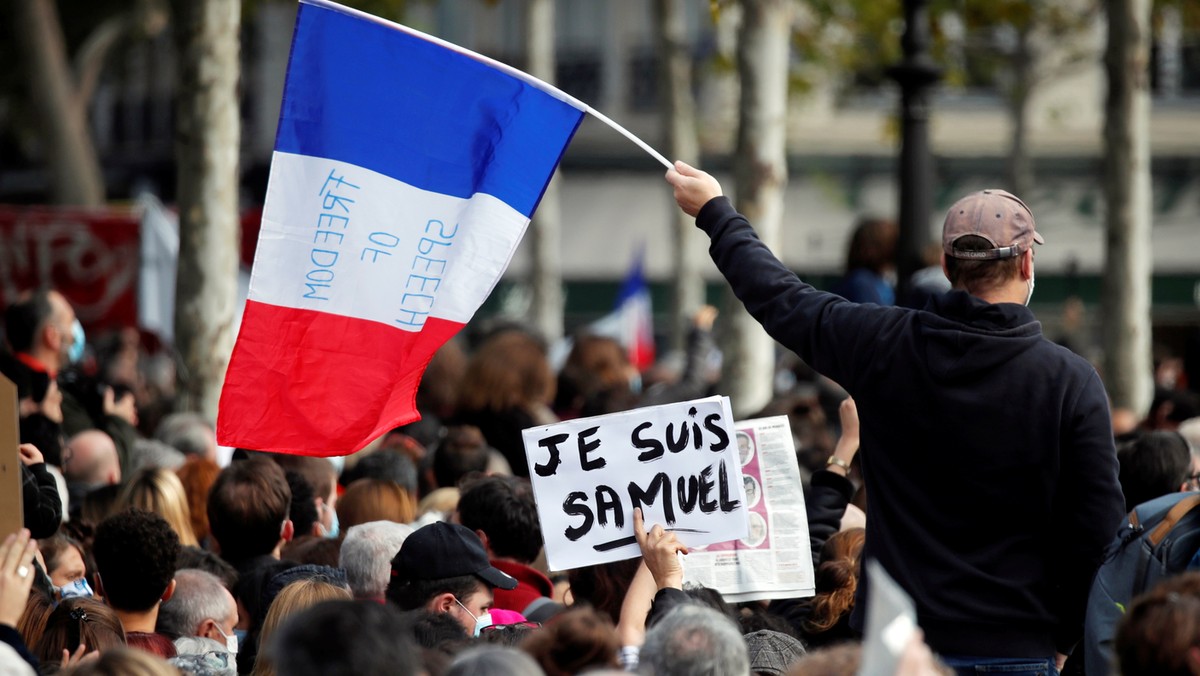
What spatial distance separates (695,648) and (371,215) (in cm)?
211

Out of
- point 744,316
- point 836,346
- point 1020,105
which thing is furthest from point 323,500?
point 1020,105

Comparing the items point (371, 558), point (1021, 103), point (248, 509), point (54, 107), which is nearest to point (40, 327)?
point (248, 509)

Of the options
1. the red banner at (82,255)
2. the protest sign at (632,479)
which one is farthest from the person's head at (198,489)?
the red banner at (82,255)

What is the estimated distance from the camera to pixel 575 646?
3145mm

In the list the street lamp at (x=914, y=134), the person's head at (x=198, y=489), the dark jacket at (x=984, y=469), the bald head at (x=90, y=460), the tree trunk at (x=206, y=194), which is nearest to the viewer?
the dark jacket at (x=984, y=469)

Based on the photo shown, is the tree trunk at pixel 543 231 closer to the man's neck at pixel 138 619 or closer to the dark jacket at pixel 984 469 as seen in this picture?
the man's neck at pixel 138 619

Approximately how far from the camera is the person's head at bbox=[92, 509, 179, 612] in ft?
14.6

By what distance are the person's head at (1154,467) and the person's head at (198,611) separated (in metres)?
2.91

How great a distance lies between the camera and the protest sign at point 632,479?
13.9 feet

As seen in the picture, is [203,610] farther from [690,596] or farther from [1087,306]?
[1087,306]

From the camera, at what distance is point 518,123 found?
4809 millimetres

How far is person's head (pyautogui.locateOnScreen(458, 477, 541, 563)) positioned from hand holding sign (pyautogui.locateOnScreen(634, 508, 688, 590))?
1024mm

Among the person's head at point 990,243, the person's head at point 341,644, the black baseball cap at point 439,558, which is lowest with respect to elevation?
the black baseball cap at point 439,558

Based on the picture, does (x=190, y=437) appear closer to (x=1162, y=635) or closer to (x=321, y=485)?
(x=321, y=485)
